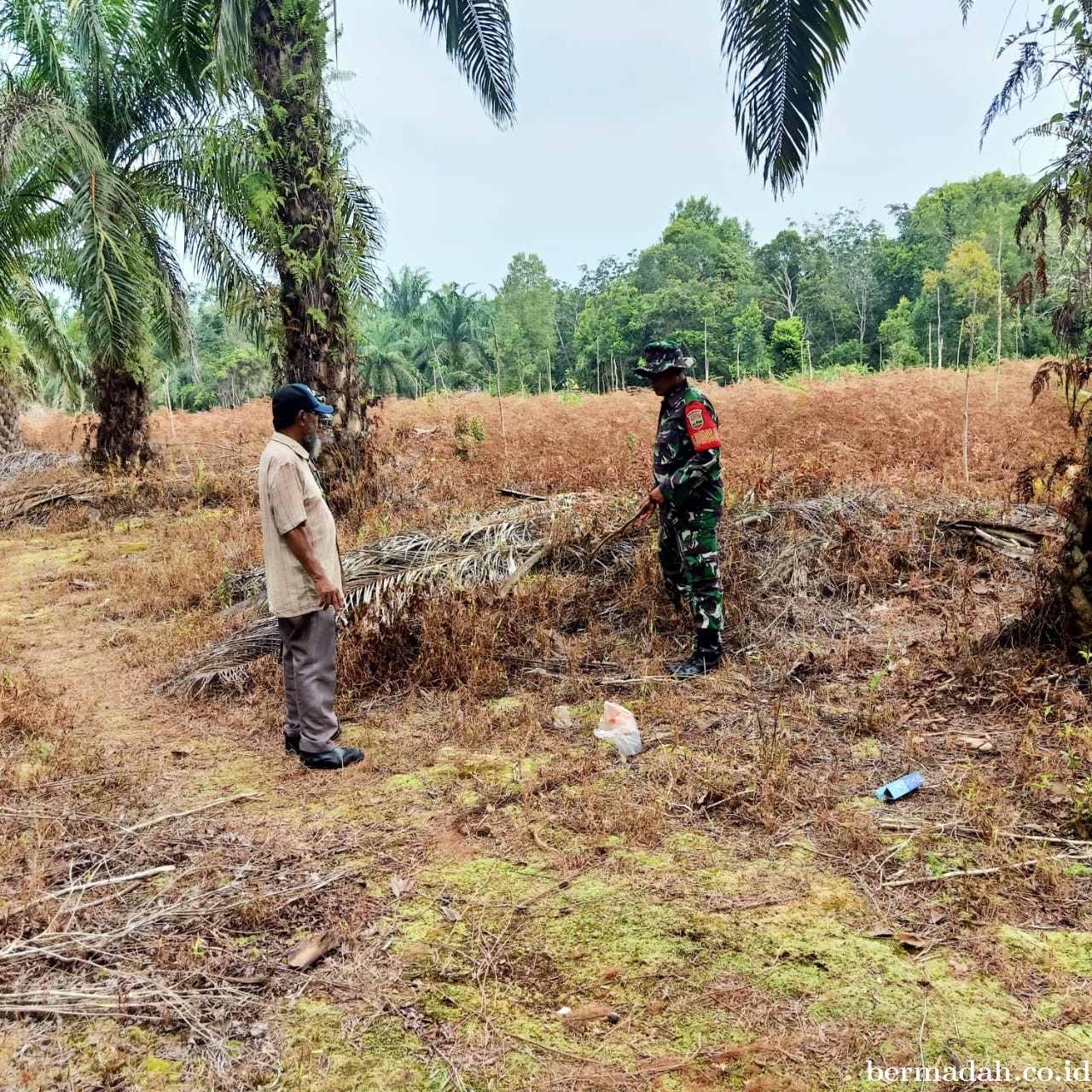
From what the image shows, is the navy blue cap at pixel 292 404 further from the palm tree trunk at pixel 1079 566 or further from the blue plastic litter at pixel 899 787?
the palm tree trunk at pixel 1079 566

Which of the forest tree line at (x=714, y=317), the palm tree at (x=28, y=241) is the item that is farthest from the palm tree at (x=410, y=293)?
the palm tree at (x=28, y=241)

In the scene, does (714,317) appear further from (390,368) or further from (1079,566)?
(1079,566)

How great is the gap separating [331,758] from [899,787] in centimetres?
243

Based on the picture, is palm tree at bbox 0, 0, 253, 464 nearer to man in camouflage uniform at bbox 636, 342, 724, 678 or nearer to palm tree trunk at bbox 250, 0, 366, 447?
palm tree trunk at bbox 250, 0, 366, 447

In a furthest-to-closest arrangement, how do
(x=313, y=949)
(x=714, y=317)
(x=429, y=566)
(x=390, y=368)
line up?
(x=714, y=317) → (x=390, y=368) → (x=429, y=566) → (x=313, y=949)

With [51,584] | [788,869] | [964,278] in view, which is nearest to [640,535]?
[788,869]

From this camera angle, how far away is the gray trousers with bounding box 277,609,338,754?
3688 millimetres

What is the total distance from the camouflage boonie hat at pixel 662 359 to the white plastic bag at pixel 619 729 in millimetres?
1917

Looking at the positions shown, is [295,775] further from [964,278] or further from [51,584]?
[964,278]

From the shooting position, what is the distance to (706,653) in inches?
180

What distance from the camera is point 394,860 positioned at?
2.84 m

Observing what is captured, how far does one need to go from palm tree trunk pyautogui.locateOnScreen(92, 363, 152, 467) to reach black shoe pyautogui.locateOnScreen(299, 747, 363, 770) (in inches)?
375

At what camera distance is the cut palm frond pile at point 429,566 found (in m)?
4.81

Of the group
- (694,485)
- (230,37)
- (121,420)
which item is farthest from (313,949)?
(121,420)
